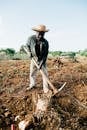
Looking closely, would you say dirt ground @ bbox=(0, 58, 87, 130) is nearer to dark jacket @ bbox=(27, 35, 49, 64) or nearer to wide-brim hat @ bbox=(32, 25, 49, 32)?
dark jacket @ bbox=(27, 35, 49, 64)

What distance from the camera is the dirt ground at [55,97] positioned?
25.2ft

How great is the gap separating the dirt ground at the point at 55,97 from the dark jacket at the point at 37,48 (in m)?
0.90

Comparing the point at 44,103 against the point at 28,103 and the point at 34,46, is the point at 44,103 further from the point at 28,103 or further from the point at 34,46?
the point at 34,46

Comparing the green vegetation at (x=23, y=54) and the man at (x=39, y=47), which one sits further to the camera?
the green vegetation at (x=23, y=54)

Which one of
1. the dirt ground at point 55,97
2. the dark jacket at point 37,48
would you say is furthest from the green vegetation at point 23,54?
the dark jacket at point 37,48

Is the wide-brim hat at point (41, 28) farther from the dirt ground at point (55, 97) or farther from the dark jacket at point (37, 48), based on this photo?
the dirt ground at point (55, 97)

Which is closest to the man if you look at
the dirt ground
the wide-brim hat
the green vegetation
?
the wide-brim hat

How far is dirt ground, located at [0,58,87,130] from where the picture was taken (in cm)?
770

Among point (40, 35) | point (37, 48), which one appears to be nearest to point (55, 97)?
point (37, 48)

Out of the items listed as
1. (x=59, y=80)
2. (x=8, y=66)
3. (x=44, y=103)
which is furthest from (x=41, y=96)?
(x=8, y=66)

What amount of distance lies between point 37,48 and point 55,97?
124 centimetres

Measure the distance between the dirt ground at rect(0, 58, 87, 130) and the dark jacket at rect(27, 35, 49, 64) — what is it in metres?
0.90

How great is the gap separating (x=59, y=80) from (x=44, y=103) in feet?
6.93

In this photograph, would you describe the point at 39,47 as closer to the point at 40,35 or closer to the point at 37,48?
the point at 37,48
